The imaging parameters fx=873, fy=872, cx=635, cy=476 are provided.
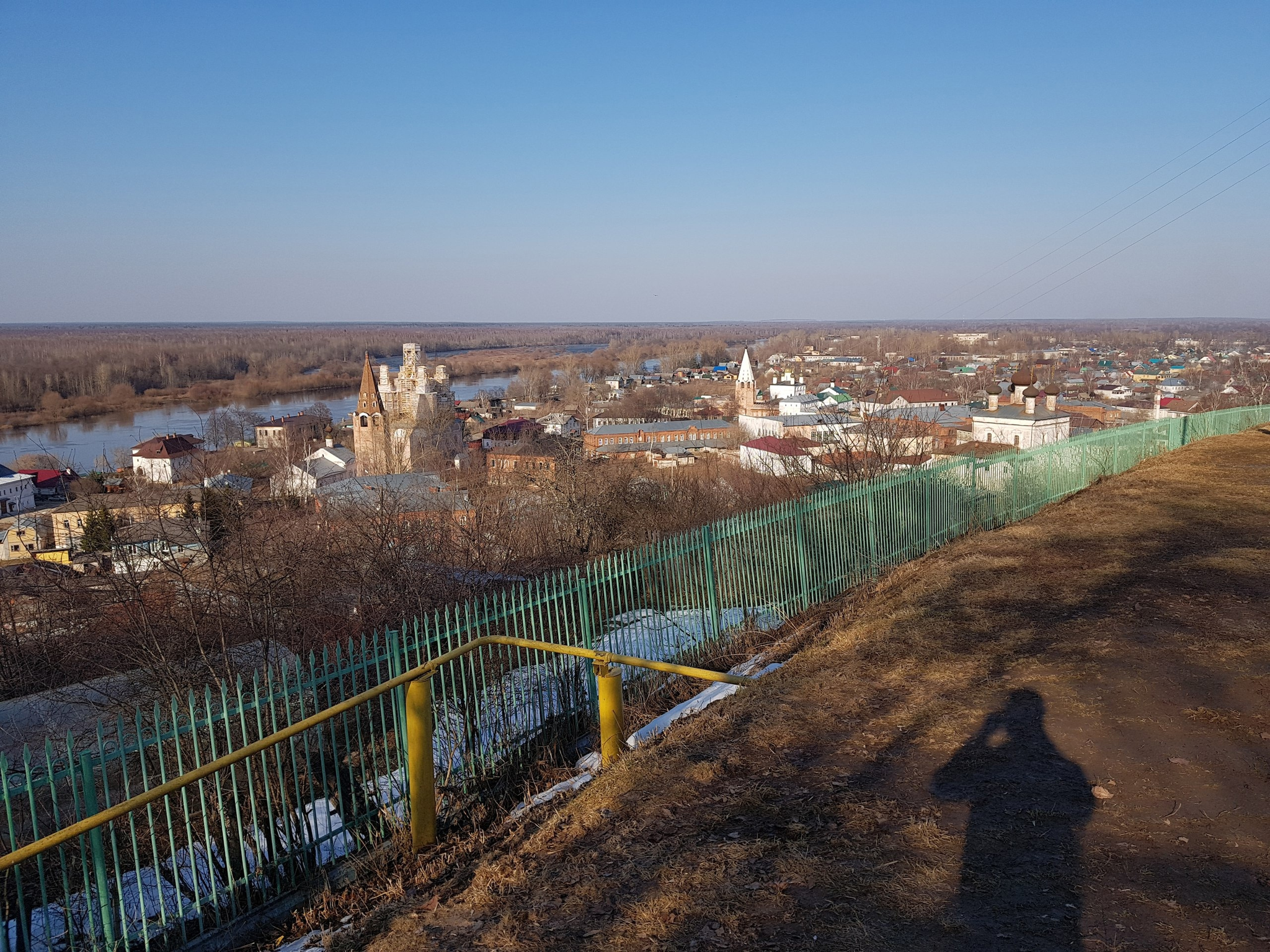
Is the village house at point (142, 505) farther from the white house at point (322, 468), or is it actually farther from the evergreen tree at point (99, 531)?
the white house at point (322, 468)

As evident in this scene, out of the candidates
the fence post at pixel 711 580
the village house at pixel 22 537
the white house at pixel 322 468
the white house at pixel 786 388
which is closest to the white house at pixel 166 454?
the white house at pixel 322 468

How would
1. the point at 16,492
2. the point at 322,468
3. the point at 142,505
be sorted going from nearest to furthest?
the point at 142,505, the point at 16,492, the point at 322,468

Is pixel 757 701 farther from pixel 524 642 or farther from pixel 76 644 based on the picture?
pixel 76 644

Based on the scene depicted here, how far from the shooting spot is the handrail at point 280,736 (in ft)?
9.69

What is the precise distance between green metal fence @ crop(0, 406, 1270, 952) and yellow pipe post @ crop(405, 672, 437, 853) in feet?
0.74

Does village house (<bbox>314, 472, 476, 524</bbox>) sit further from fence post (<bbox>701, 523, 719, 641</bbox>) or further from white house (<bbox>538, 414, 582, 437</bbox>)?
white house (<bbox>538, 414, 582, 437</bbox>)

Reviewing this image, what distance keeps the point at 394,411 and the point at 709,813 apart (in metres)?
67.4

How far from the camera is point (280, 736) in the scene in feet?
12.2

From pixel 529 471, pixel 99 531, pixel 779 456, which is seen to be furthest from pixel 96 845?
pixel 779 456

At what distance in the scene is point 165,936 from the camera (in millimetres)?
3570

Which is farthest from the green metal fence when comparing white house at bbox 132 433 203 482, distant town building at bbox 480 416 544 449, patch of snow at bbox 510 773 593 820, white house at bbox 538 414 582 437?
white house at bbox 538 414 582 437

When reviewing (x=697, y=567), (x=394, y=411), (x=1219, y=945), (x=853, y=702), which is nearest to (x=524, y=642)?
(x=853, y=702)

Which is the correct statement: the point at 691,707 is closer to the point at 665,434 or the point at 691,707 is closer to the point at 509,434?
the point at 509,434

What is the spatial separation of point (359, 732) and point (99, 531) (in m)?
8.62
